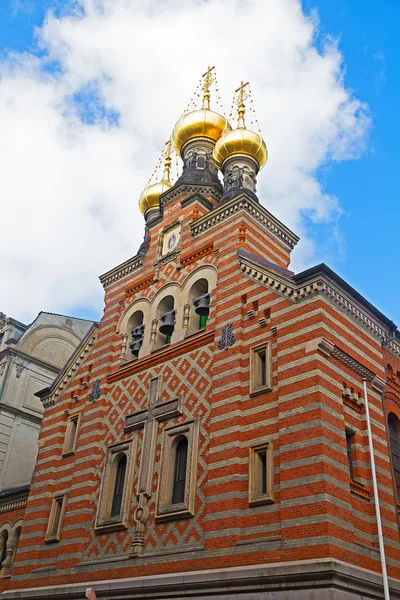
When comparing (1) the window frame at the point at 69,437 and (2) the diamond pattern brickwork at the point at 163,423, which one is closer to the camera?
(2) the diamond pattern brickwork at the point at 163,423

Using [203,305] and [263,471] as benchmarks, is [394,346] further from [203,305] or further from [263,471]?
[263,471]

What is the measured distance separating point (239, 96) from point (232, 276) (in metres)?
10.2

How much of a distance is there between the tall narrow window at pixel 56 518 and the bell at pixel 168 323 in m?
5.59

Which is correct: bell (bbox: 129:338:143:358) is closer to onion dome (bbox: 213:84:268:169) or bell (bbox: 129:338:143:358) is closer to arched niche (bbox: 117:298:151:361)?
arched niche (bbox: 117:298:151:361)

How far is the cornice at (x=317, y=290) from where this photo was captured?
14.3 meters

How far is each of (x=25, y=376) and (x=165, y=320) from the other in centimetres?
1222

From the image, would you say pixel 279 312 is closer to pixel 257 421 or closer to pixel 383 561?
pixel 257 421

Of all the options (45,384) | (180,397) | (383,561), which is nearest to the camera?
(383,561)

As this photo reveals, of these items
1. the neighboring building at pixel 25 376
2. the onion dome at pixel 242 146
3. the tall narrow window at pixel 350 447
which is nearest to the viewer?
the tall narrow window at pixel 350 447

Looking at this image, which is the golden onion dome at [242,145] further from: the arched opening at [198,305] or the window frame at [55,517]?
the window frame at [55,517]

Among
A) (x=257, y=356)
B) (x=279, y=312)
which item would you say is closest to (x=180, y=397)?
(x=257, y=356)

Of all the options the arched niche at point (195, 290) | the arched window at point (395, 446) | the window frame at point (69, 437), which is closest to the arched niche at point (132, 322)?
the arched niche at point (195, 290)

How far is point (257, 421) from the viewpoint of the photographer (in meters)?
13.8

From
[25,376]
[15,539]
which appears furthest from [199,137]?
[15,539]
